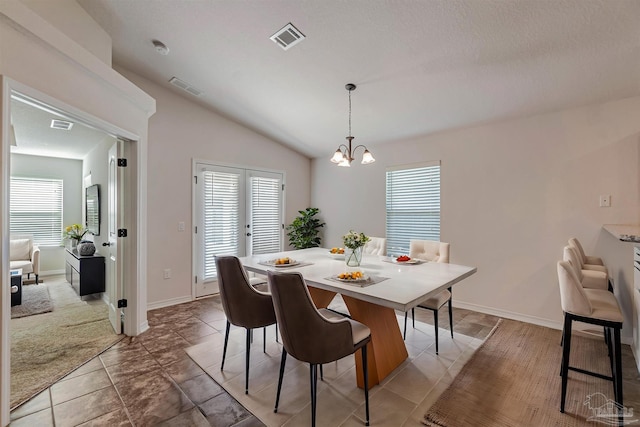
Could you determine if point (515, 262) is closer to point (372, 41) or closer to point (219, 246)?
point (372, 41)

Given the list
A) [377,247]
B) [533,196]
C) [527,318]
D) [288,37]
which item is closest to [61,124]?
[288,37]

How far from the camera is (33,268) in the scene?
15.9ft

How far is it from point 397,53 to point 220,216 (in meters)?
3.43

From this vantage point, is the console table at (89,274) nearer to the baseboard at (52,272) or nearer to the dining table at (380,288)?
the baseboard at (52,272)

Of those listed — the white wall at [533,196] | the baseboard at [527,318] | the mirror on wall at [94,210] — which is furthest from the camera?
the mirror on wall at [94,210]

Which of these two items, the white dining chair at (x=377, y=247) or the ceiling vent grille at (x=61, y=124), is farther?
the ceiling vent grille at (x=61, y=124)

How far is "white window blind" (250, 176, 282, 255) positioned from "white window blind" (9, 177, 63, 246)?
4430mm

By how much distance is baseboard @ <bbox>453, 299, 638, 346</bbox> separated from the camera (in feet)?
9.84

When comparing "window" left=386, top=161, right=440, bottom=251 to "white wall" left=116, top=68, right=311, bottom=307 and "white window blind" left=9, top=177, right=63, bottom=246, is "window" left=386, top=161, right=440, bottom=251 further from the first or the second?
"white window blind" left=9, top=177, right=63, bottom=246

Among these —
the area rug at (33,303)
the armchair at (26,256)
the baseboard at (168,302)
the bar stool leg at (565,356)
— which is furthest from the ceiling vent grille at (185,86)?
the bar stool leg at (565,356)

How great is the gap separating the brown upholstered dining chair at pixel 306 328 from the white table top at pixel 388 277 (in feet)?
0.88

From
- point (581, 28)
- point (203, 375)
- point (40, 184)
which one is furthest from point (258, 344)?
point (40, 184)

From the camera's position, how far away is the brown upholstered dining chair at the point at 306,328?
63.4 inches

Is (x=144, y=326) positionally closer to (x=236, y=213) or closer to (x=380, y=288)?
(x=236, y=213)
